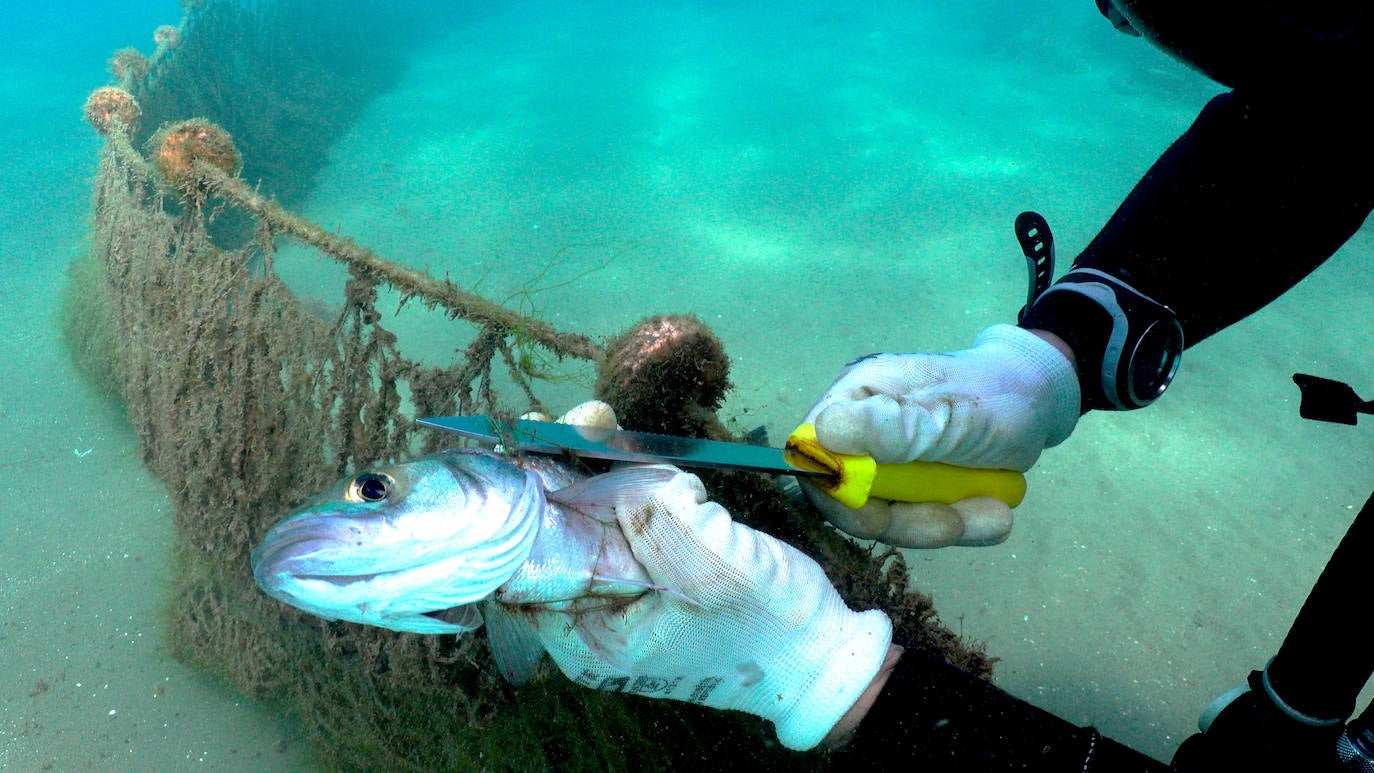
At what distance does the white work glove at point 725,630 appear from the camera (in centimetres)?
161

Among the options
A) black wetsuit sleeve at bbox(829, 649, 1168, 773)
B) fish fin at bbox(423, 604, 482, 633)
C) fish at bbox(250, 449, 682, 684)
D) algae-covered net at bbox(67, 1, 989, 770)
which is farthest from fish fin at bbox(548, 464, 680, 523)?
black wetsuit sleeve at bbox(829, 649, 1168, 773)

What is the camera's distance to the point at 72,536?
3.92 meters

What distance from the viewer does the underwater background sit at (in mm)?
3336

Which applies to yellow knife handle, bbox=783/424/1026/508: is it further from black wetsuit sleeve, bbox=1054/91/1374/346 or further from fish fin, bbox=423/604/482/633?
black wetsuit sleeve, bbox=1054/91/1374/346

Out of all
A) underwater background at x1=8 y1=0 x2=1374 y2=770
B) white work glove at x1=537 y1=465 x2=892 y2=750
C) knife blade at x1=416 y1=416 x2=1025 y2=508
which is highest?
knife blade at x1=416 y1=416 x2=1025 y2=508

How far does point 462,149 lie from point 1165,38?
9493 millimetres

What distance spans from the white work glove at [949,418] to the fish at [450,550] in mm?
693

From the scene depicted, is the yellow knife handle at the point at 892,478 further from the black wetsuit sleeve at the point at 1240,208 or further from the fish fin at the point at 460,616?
the black wetsuit sleeve at the point at 1240,208

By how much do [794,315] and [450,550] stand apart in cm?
459

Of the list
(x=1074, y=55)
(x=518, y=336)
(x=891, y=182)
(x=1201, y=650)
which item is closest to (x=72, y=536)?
(x=518, y=336)

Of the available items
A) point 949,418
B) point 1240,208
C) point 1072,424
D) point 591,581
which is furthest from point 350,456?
point 1240,208

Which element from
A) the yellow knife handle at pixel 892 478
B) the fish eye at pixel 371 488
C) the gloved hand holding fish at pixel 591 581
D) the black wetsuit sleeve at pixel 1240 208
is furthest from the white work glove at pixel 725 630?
the black wetsuit sleeve at pixel 1240 208

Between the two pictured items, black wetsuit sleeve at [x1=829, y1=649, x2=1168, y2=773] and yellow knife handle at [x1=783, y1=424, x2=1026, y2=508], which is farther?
yellow knife handle at [x1=783, y1=424, x2=1026, y2=508]

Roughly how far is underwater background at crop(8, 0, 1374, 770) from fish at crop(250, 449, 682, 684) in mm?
1327
